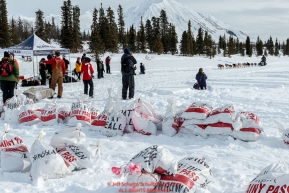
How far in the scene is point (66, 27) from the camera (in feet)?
149

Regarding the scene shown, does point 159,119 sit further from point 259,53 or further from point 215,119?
point 259,53

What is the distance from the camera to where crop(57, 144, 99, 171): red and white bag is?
3320 millimetres

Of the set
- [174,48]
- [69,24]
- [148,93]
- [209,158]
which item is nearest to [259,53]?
[174,48]

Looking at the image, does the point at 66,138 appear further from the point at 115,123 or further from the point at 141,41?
the point at 141,41

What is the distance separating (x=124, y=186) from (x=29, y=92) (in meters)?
6.56

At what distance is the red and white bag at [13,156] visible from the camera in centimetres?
330

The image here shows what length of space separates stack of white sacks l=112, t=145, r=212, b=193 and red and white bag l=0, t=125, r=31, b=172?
124cm

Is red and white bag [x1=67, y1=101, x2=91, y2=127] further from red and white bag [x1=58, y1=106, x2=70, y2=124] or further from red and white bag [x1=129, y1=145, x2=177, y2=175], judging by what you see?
red and white bag [x1=129, y1=145, x2=177, y2=175]

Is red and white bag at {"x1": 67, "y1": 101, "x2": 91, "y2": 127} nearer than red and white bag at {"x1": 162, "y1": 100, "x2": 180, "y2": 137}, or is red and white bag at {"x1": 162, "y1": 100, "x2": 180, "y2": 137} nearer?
red and white bag at {"x1": 162, "y1": 100, "x2": 180, "y2": 137}

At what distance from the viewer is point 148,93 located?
9758 mm

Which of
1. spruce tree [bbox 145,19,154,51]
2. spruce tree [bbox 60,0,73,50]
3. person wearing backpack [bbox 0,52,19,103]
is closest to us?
person wearing backpack [bbox 0,52,19,103]

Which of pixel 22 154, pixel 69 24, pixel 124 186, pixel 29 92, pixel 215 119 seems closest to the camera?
pixel 124 186

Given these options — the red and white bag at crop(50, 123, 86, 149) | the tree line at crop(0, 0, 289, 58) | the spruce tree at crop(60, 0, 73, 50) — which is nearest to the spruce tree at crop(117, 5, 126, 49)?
the tree line at crop(0, 0, 289, 58)

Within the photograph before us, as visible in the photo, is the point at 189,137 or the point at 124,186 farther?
the point at 189,137
